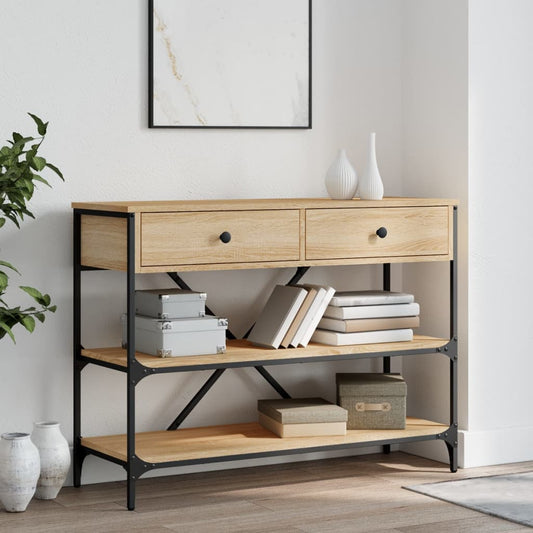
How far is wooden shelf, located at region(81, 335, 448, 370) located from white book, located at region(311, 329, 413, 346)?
0.02 metres

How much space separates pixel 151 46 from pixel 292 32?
1.83 ft

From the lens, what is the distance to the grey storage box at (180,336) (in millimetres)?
3432

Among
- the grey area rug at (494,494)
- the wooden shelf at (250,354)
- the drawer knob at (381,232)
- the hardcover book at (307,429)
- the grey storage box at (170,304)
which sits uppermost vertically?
the drawer knob at (381,232)

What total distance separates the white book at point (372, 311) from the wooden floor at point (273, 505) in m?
0.57

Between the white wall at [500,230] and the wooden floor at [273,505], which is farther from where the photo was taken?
the white wall at [500,230]

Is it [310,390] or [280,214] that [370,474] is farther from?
[280,214]

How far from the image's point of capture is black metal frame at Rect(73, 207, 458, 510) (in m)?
3.36

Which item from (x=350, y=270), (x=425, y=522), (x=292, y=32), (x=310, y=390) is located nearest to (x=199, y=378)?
(x=310, y=390)

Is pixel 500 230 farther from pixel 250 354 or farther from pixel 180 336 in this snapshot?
pixel 180 336

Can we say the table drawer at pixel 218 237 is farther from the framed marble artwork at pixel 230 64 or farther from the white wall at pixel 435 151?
the white wall at pixel 435 151

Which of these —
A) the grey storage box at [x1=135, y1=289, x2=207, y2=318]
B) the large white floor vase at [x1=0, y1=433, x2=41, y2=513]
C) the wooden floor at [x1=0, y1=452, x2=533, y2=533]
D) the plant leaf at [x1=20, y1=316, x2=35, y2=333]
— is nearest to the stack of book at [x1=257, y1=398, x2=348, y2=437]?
the wooden floor at [x1=0, y1=452, x2=533, y2=533]

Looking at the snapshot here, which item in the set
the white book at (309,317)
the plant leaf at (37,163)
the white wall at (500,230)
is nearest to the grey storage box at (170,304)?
the white book at (309,317)

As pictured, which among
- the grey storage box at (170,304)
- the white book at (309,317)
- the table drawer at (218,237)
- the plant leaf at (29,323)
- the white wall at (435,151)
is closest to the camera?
the plant leaf at (29,323)

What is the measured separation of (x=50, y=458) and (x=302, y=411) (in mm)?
852
